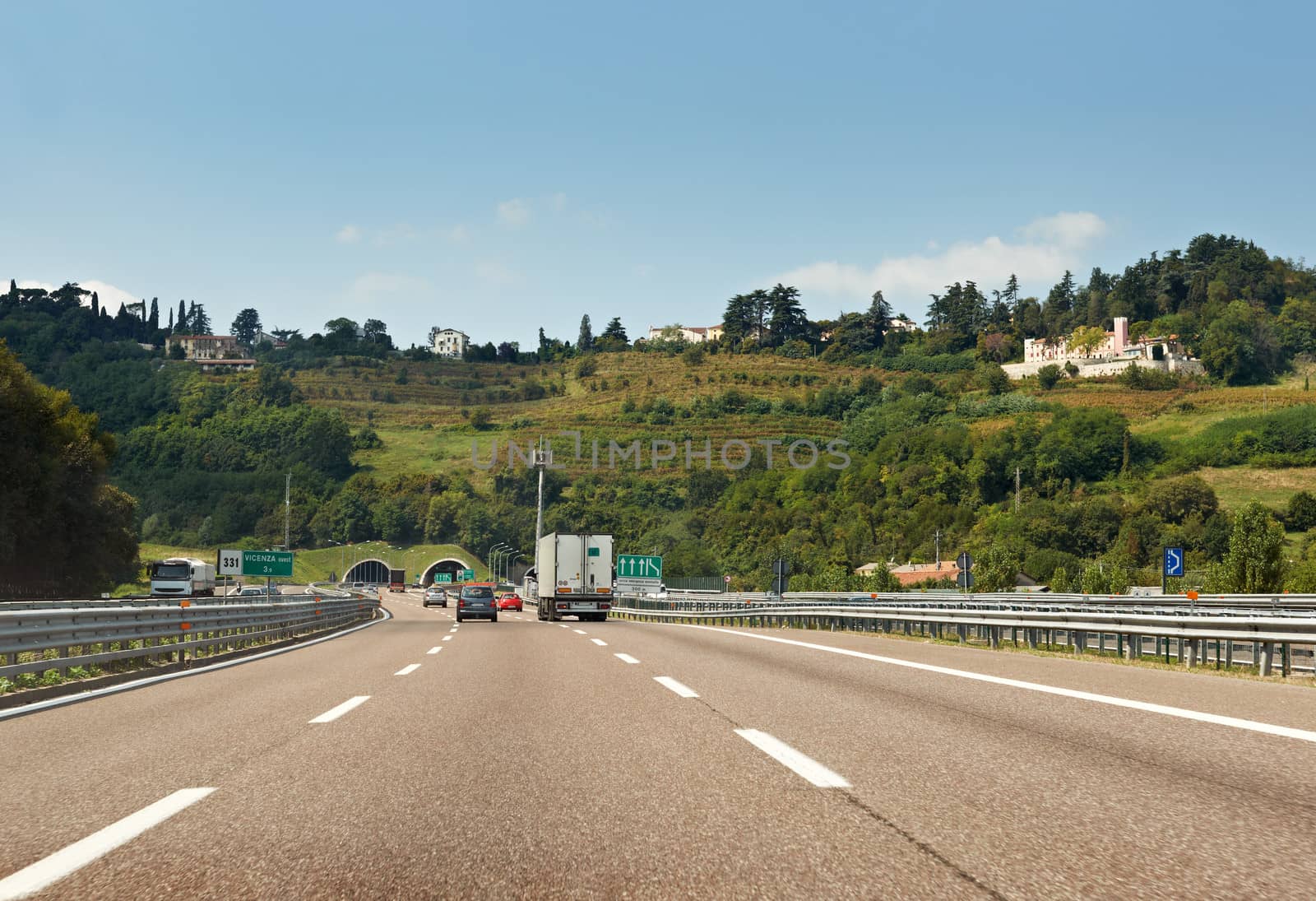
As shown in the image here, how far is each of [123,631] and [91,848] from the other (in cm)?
1196

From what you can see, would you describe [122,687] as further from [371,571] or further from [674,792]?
[371,571]

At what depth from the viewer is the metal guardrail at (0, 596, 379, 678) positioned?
496 inches

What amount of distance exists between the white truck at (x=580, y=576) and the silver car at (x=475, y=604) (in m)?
2.85

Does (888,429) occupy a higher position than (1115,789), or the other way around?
(888,429)

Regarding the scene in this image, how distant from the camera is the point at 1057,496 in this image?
504 feet

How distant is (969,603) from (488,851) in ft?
111

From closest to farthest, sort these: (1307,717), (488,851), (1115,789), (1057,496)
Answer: (488,851), (1115,789), (1307,717), (1057,496)

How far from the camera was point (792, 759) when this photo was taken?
7.21m

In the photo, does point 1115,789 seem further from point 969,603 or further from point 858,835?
point 969,603

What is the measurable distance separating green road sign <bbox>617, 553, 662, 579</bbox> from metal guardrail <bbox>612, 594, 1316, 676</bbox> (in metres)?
18.0

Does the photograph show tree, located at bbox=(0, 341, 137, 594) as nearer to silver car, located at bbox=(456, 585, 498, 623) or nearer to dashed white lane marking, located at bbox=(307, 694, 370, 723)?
silver car, located at bbox=(456, 585, 498, 623)

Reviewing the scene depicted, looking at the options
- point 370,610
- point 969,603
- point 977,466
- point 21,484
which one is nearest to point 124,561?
point 21,484

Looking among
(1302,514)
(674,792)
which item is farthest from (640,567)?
(1302,514)

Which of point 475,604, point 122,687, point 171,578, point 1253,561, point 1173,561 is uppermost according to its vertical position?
point 1173,561
